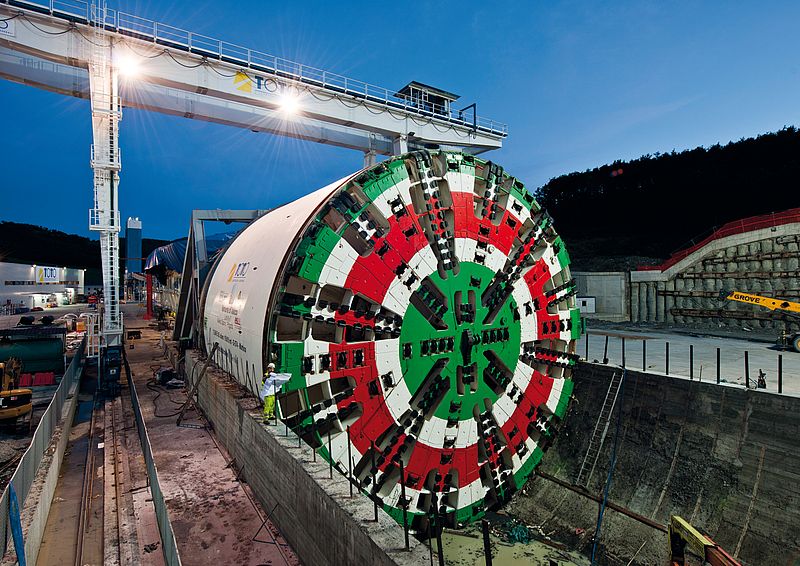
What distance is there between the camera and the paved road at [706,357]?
11.3m

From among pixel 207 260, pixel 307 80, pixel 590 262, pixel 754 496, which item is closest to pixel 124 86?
pixel 307 80

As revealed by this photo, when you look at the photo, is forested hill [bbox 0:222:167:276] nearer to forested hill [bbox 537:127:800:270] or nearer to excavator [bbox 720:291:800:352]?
forested hill [bbox 537:127:800:270]

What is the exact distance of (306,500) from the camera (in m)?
4.97

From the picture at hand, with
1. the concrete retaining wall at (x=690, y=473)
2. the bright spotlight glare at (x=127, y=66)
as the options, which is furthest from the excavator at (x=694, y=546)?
the bright spotlight glare at (x=127, y=66)

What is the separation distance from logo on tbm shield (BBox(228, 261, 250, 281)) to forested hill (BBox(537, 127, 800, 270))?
29.4 m

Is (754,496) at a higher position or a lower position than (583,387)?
lower

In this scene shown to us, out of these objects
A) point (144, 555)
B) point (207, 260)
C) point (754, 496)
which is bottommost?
point (754, 496)

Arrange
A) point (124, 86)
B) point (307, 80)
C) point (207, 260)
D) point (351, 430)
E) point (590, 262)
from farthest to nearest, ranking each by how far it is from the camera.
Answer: point (590, 262) < point (307, 80) < point (124, 86) < point (207, 260) < point (351, 430)

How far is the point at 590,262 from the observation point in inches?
1367

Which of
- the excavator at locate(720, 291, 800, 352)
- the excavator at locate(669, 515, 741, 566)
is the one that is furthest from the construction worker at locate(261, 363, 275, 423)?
the excavator at locate(720, 291, 800, 352)

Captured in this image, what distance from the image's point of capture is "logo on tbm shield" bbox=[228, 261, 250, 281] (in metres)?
8.93

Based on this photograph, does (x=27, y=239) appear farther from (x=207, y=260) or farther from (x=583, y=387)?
(x=583, y=387)

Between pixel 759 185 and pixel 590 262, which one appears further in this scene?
pixel 759 185

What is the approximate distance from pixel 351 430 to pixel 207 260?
9437 millimetres
